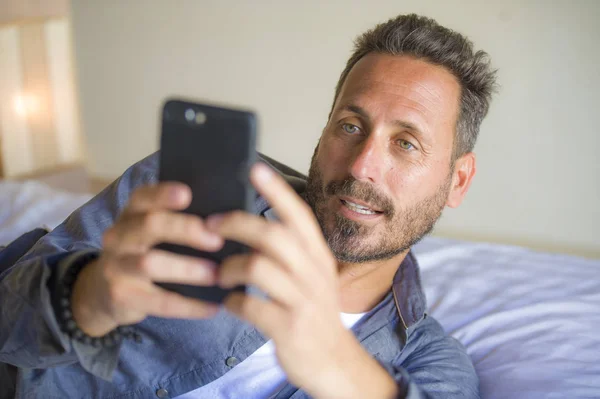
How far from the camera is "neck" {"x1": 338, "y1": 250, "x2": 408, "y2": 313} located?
114 centimetres

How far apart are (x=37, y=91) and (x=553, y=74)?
108 inches

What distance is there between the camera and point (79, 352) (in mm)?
673

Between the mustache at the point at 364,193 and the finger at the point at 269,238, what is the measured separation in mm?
493

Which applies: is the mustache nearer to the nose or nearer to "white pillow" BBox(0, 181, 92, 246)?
the nose

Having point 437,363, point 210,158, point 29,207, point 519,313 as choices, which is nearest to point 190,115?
point 210,158

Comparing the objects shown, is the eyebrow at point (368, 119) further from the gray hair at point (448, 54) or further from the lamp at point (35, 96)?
the lamp at point (35, 96)

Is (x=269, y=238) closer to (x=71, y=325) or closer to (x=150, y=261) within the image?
(x=150, y=261)

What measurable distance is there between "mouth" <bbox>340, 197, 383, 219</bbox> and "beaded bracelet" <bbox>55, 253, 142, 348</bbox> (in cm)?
46

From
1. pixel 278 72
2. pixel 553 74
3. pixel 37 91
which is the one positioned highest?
pixel 553 74

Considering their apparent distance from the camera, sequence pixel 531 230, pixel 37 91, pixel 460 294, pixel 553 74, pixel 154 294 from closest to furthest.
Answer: pixel 154 294 → pixel 460 294 → pixel 553 74 → pixel 531 230 → pixel 37 91

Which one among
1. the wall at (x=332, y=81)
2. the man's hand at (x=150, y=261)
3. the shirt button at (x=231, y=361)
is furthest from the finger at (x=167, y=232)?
the wall at (x=332, y=81)

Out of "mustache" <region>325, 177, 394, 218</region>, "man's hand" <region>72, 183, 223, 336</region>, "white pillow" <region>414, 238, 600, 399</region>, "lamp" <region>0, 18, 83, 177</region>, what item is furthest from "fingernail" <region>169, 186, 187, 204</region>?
"lamp" <region>0, 18, 83, 177</region>

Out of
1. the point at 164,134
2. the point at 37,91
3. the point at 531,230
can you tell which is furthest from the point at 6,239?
the point at 37,91

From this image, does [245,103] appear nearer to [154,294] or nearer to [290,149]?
[290,149]
